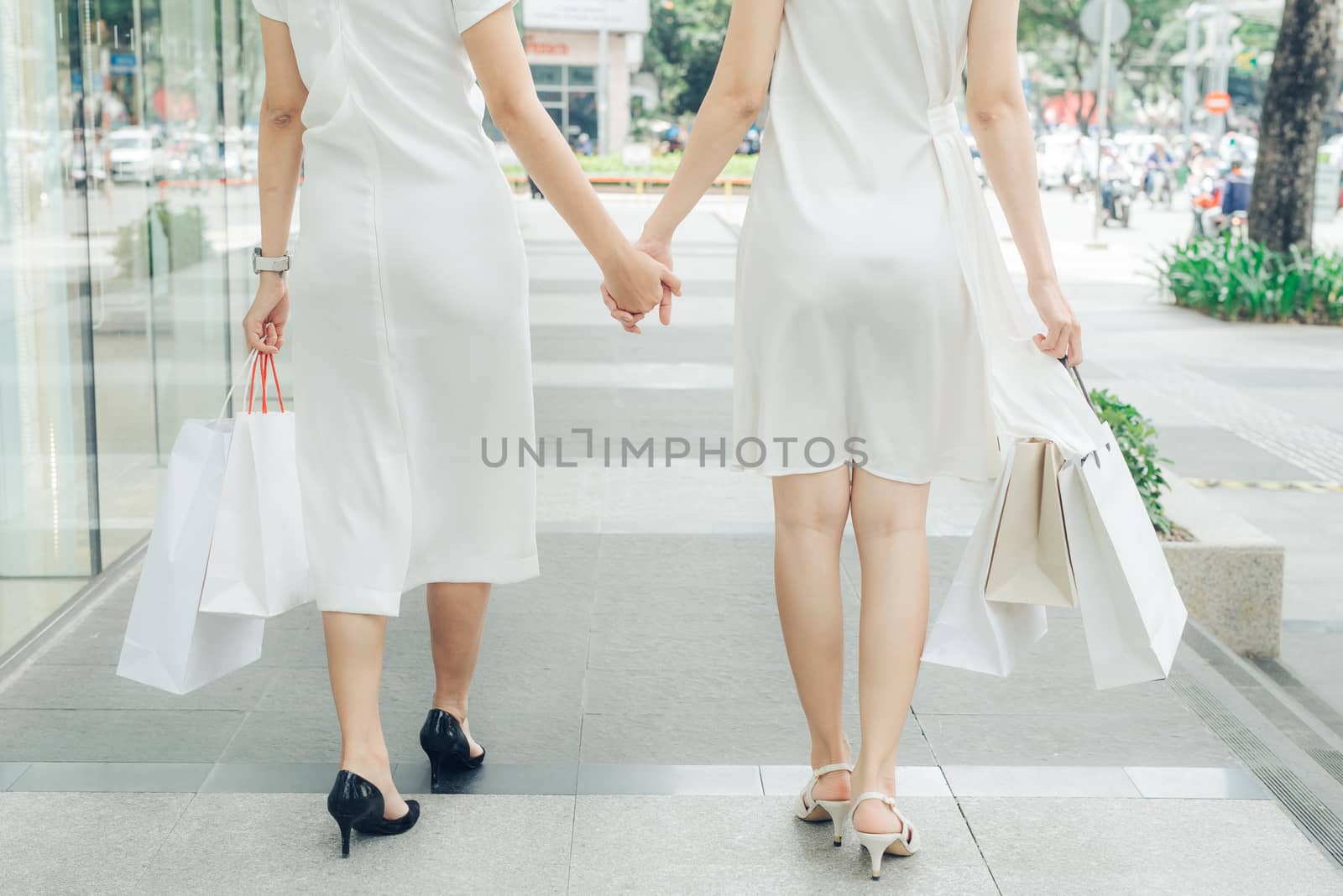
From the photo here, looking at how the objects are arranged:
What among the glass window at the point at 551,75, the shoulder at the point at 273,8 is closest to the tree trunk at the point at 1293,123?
the shoulder at the point at 273,8

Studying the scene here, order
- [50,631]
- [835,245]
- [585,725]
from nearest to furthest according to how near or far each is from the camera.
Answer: [835,245], [585,725], [50,631]

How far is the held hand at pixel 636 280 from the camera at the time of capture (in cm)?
288

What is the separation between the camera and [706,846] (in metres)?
2.86

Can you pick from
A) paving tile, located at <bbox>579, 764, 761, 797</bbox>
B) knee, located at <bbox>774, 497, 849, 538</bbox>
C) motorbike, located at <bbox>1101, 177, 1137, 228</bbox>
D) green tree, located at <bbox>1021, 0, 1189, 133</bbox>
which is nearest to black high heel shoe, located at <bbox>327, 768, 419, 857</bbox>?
paving tile, located at <bbox>579, 764, 761, 797</bbox>

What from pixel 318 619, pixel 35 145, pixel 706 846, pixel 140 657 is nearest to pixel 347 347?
pixel 140 657

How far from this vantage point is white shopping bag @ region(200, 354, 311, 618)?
283 cm

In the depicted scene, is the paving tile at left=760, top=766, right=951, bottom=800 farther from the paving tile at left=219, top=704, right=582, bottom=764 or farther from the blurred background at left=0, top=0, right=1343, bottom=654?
the blurred background at left=0, top=0, right=1343, bottom=654

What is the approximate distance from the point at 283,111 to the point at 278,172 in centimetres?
12

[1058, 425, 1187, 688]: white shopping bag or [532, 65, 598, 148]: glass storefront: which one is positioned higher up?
[532, 65, 598, 148]: glass storefront

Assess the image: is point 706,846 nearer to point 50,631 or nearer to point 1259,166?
point 50,631

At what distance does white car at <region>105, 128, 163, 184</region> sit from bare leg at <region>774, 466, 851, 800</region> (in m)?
3.30

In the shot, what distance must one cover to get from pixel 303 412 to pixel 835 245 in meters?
1.04

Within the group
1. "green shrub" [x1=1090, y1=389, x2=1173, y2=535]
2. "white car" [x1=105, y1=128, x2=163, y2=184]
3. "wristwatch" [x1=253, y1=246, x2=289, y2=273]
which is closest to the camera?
"wristwatch" [x1=253, y1=246, x2=289, y2=273]

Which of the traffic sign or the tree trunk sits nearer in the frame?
the tree trunk
